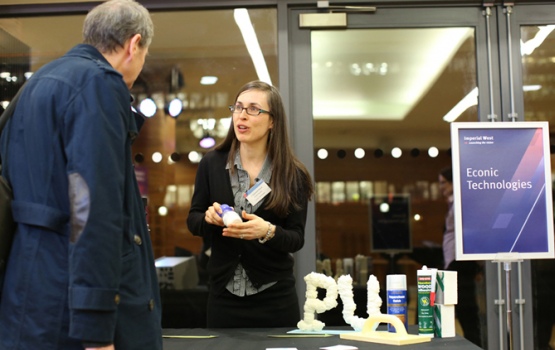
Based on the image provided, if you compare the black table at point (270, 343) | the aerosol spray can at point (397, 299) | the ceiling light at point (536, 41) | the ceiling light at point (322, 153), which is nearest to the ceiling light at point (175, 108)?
the ceiling light at point (322, 153)

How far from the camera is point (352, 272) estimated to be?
13.7ft

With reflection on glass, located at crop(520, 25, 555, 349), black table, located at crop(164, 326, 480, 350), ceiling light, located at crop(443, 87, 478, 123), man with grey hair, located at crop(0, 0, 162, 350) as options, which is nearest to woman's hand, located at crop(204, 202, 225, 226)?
black table, located at crop(164, 326, 480, 350)

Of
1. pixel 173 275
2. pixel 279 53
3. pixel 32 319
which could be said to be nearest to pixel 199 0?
pixel 279 53

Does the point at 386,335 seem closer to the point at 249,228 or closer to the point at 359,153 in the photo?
the point at 249,228

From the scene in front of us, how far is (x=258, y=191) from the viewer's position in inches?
112

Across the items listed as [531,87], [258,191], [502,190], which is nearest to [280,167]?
[258,191]

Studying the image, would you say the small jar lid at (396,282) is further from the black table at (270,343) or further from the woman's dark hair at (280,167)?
the woman's dark hair at (280,167)

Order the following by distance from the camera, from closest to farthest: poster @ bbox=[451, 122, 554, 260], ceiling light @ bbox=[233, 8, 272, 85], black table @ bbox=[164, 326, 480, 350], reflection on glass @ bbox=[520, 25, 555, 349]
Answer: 1. black table @ bbox=[164, 326, 480, 350]
2. poster @ bbox=[451, 122, 554, 260]
3. reflection on glass @ bbox=[520, 25, 555, 349]
4. ceiling light @ bbox=[233, 8, 272, 85]

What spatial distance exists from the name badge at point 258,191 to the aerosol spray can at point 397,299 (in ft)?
2.10

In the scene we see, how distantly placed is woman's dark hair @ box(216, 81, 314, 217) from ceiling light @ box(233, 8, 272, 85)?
1.10 meters

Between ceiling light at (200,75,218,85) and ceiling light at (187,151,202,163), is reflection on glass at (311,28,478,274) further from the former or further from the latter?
ceiling light at (187,151,202,163)

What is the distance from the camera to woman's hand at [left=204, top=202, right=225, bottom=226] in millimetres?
2668

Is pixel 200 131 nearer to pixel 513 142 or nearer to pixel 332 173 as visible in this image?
pixel 332 173

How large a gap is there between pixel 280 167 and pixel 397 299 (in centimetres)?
79
